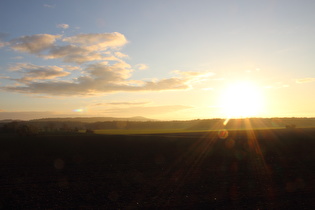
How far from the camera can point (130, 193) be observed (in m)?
13.2

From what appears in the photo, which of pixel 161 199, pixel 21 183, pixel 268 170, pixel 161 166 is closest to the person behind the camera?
pixel 161 199

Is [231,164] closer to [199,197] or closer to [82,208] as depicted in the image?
[199,197]

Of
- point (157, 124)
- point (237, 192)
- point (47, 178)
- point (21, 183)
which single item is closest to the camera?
point (237, 192)

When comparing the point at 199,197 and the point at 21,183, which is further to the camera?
the point at 21,183

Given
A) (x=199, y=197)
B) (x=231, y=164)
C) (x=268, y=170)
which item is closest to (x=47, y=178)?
(x=199, y=197)

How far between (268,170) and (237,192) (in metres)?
6.65

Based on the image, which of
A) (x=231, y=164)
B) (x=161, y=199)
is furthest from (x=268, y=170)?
(x=161, y=199)

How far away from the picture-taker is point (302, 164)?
68.0ft

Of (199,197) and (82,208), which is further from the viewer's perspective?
(199,197)

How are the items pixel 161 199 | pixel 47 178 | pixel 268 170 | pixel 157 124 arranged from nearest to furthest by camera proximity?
pixel 161 199, pixel 47 178, pixel 268 170, pixel 157 124

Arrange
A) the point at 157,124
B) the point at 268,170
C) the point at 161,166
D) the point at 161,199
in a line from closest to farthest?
the point at 161,199 → the point at 268,170 → the point at 161,166 → the point at 157,124

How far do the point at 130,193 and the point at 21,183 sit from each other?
22.0 feet

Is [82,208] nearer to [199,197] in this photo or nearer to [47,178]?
[199,197]

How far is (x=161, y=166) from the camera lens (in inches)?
800
